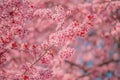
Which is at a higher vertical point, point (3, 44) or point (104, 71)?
point (3, 44)

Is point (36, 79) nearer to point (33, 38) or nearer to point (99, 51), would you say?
point (33, 38)

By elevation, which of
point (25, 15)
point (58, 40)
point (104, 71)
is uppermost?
point (25, 15)

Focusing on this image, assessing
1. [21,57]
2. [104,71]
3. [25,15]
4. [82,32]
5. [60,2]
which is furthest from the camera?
[104,71]

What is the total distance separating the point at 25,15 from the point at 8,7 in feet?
1.21

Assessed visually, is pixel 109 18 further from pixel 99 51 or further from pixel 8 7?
pixel 8 7

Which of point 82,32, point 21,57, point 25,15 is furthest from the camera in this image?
point 21,57

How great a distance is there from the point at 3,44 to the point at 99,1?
6.25 metres

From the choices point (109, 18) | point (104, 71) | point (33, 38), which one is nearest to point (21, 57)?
point (33, 38)

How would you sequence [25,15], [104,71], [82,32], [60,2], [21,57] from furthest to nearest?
[104,71] < [60,2] < [21,57] < [25,15] < [82,32]

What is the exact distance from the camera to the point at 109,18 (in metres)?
15.3

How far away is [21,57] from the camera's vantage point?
13.1 m

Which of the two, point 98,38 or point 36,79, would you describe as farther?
point 98,38

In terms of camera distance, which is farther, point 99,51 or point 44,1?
point 99,51

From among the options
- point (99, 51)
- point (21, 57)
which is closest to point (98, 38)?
point (99, 51)
